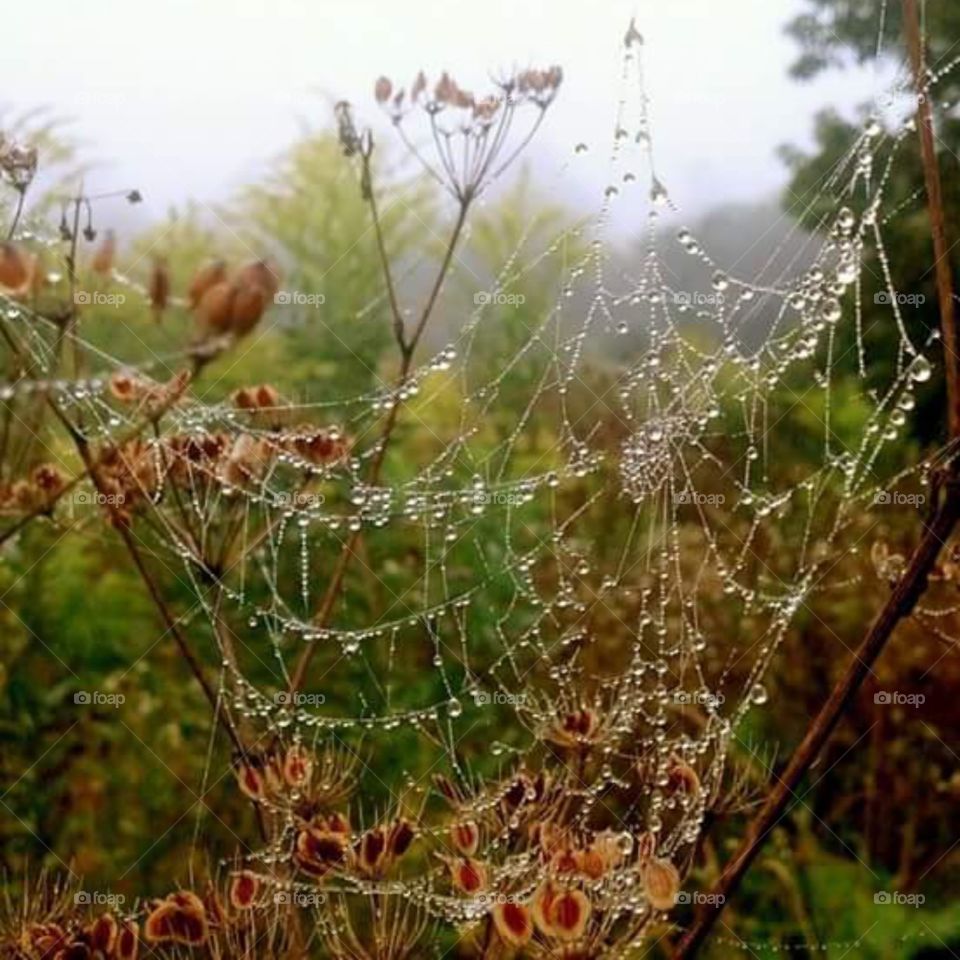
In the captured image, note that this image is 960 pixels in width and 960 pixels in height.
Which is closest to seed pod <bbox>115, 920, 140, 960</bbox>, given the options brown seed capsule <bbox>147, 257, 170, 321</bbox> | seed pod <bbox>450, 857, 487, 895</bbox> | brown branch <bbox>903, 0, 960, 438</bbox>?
seed pod <bbox>450, 857, 487, 895</bbox>

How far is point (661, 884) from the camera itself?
0.53 metres

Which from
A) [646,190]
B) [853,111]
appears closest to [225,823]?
Result: [646,190]

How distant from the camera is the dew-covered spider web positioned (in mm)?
605

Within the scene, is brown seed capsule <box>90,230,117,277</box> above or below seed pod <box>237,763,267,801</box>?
above

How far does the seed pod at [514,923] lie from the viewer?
1.66 feet

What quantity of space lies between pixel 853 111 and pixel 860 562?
0.45 m

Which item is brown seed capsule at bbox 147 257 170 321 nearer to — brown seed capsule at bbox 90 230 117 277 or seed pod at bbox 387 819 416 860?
brown seed capsule at bbox 90 230 117 277

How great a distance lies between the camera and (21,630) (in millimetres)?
1074

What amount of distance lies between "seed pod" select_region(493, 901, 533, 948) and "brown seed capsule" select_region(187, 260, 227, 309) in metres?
0.25

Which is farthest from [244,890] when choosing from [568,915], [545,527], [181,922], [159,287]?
[545,527]

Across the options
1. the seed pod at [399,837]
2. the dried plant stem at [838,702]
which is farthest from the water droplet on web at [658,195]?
the seed pod at [399,837]

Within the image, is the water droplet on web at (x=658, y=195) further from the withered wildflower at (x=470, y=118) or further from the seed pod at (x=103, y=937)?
the seed pod at (x=103, y=937)

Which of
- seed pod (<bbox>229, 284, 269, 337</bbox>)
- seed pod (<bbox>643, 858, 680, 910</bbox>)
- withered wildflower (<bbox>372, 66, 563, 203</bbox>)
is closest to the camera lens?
seed pod (<bbox>229, 284, 269, 337</bbox>)

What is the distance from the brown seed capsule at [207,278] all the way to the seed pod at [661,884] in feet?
0.90
